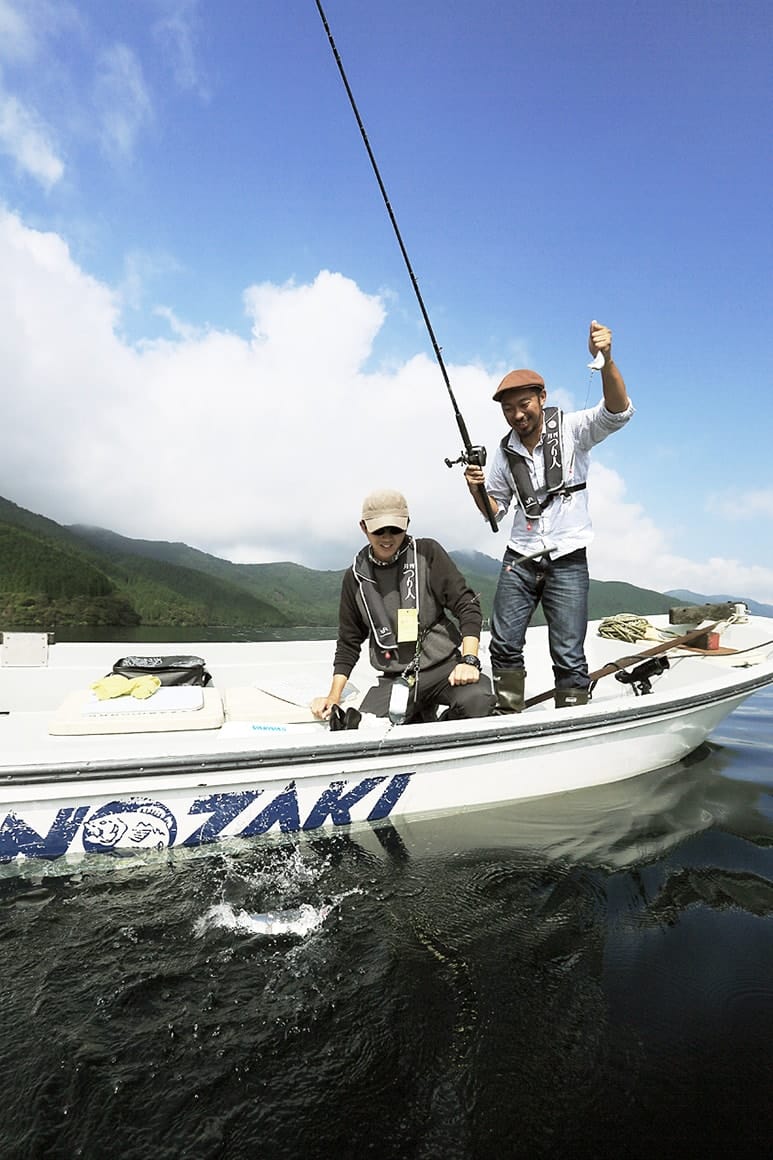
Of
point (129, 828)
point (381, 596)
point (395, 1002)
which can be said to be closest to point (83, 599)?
point (381, 596)

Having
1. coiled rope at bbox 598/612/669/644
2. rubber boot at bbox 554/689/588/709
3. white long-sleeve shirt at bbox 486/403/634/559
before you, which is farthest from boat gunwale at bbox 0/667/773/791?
coiled rope at bbox 598/612/669/644

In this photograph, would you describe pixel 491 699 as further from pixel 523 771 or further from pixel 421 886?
pixel 421 886

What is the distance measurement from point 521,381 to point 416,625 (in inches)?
78.4

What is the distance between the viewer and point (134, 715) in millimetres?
3717

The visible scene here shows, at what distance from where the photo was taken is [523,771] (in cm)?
405

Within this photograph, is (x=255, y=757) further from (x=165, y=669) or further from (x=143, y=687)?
(x=165, y=669)

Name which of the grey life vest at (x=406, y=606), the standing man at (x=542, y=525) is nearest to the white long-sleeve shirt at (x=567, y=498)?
the standing man at (x=542, y=525)

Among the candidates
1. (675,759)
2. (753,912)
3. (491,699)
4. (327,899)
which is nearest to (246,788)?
(327,899)

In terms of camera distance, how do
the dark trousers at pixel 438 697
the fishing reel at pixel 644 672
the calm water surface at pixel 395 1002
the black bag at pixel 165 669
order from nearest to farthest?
the calm water surface at pixel 395 1002 < the dark trousers at pixel 438 697 < the black bag at pixel 165 669 < the fishing reel at pixel 644 672

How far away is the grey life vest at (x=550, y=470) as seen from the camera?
4.45 metres

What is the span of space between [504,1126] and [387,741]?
6.17ft

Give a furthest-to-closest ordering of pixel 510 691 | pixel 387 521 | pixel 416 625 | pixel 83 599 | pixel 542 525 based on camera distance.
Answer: pixel 83 599 → pixel 510 691 → pixel 542 525 → pixel 416 625 → pixel 387 521

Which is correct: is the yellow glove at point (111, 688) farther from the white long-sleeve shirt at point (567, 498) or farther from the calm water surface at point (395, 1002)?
the white long-sleeve shirt at point (567, 498)

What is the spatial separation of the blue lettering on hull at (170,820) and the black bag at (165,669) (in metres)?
1.95
